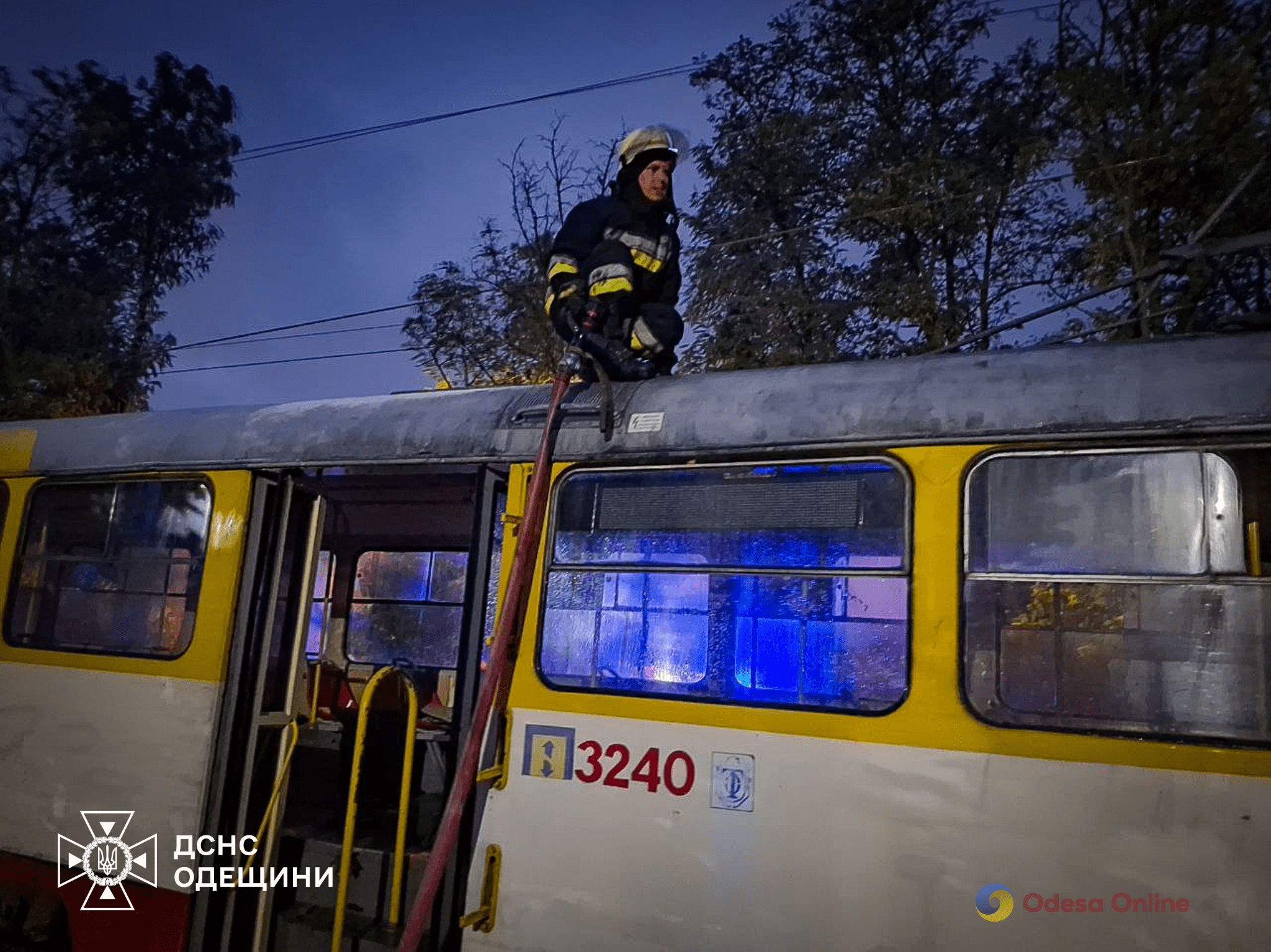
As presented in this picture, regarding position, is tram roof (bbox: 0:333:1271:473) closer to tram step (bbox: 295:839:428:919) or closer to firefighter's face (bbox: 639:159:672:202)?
firefighter's face (bbox: 639:159:672:202)

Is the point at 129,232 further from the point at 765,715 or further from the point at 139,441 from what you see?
the point at 765,715

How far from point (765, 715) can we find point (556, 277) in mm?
2302

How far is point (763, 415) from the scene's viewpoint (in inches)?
Answer: 136

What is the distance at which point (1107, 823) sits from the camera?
2662 mm

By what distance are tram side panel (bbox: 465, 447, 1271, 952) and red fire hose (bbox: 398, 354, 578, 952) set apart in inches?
5.1

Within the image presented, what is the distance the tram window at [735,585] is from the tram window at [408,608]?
141 inches

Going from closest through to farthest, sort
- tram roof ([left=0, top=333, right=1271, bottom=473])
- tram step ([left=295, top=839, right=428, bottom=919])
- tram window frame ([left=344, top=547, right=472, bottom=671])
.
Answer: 1. tram roof ([left=0, top=333, right=1271, bottom=473])
2. tram step ([left=295, top=839, right=428, bottom=919])
3. tram window frame ([left=344, top=547, right=472, bottom=671])

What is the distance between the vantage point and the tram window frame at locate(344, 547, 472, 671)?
6989mm

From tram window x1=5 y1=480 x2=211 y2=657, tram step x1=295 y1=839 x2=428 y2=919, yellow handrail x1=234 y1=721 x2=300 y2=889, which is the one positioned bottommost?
tram step x1=295 y1=839 x2=428 y2=919

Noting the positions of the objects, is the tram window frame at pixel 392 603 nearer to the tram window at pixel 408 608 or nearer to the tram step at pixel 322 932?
the tram window at pixel 408 608

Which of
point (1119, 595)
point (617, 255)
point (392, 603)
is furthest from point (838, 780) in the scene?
point (392, 603)

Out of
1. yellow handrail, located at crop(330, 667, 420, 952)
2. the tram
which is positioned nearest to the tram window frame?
the tram

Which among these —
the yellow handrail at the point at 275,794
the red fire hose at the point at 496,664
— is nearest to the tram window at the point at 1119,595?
the red fire hose at the point at 496,664

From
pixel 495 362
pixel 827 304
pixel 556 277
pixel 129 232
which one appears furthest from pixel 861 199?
pixel 129 232
